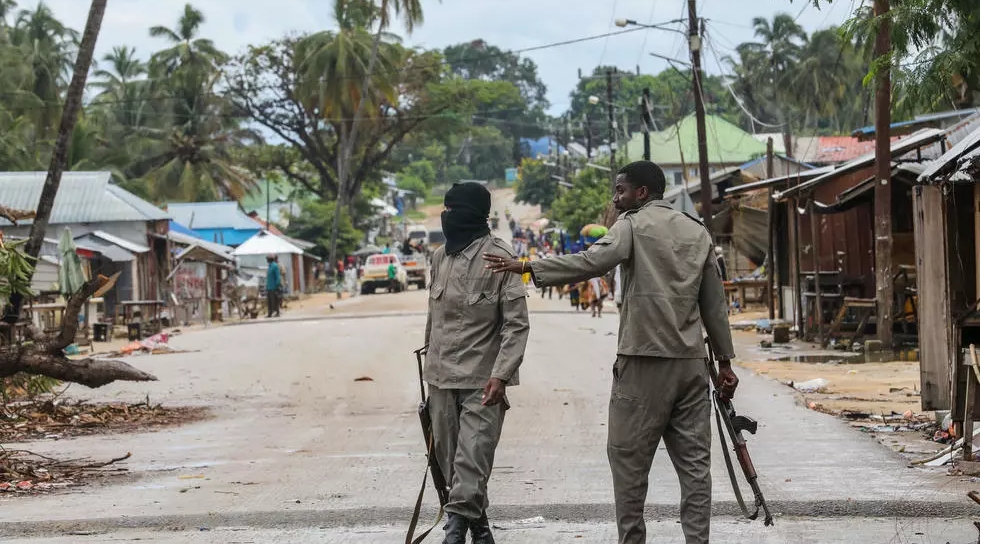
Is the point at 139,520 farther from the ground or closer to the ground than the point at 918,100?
closer to the ground

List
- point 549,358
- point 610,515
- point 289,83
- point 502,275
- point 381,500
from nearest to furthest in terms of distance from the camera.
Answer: point 502,275, point 610,515, point 381,500, point 549,358, point 289,83

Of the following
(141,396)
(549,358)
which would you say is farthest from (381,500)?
(549,358)

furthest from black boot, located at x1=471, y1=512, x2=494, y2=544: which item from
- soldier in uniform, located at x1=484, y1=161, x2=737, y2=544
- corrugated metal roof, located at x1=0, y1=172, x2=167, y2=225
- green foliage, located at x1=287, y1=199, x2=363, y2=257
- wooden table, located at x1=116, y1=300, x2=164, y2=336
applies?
green foliage, located at x1=287, y1=199, x2=363, y2=257

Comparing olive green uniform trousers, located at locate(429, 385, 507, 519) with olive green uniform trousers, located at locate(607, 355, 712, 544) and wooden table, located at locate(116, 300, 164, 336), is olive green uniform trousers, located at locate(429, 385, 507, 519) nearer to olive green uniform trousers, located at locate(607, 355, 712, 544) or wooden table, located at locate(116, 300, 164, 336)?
olive green uniform trousers, located at locate(607, 355, 712, 544)

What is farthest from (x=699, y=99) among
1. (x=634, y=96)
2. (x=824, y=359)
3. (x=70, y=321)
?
(x=634, y=96)

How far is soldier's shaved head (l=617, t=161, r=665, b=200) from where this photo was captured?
234 inches

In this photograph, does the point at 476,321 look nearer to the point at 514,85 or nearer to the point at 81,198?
the point at 81,198

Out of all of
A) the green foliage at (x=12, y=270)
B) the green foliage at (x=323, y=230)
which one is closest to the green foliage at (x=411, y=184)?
the green foliage at (x=323, y=230)

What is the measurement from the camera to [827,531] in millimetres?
6941

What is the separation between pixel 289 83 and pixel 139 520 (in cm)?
6035

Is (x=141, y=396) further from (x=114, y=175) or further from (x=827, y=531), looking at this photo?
(x=114, y=175)

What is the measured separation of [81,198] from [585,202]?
28568 millimetres

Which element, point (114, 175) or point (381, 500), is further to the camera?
point (114, 175)

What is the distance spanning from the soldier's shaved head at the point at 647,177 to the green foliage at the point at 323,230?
62.9 meters
